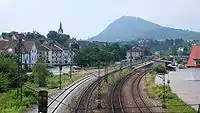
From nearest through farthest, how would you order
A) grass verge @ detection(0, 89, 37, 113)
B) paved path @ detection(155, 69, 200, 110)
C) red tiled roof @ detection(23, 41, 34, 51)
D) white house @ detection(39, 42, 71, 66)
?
grass verge @ detection(0, 89, 37, 113)
paved path @ detection(155, 69, 200, 110)
red tiled roof @ detection(23, 41, 34, 51)
white house @ detection(39, 42, 71, 66)

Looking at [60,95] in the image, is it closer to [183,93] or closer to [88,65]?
[183,93]

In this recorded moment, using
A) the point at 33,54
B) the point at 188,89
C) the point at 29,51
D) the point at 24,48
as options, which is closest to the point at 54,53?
the point at 33,54

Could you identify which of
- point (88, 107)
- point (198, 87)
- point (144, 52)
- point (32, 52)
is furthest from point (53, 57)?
point (88, 107)

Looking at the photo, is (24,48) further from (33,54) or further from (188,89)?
(188,89)

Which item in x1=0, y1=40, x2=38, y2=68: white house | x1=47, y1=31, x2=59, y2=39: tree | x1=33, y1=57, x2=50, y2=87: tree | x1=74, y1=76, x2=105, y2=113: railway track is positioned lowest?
x1=74, y1=76, x2=105, y2=113: railway track

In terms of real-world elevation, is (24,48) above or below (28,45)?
below

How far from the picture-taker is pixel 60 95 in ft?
131

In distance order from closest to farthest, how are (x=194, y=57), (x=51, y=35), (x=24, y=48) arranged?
(x=194, y=57) → (x=24, y=48) → (x=51, y=35)

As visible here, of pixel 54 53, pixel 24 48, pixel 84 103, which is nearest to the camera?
pixel 84 103

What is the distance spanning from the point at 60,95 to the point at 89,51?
167 feet

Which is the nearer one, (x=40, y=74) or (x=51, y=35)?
(x=40, y=74)

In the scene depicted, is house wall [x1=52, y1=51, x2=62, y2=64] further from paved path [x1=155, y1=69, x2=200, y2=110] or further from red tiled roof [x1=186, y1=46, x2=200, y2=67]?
red tiled roof [x1=186, y1=46, x2=200, y2=67]

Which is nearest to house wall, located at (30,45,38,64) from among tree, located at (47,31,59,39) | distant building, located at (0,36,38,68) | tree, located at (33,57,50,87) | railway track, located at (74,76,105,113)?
distant building, located at (0,36,38,68)

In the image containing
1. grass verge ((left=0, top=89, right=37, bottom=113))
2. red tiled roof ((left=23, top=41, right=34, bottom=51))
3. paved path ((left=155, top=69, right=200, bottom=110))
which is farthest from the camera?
red tiled roof ((left=23, top=41, right=34, bottom=51))
